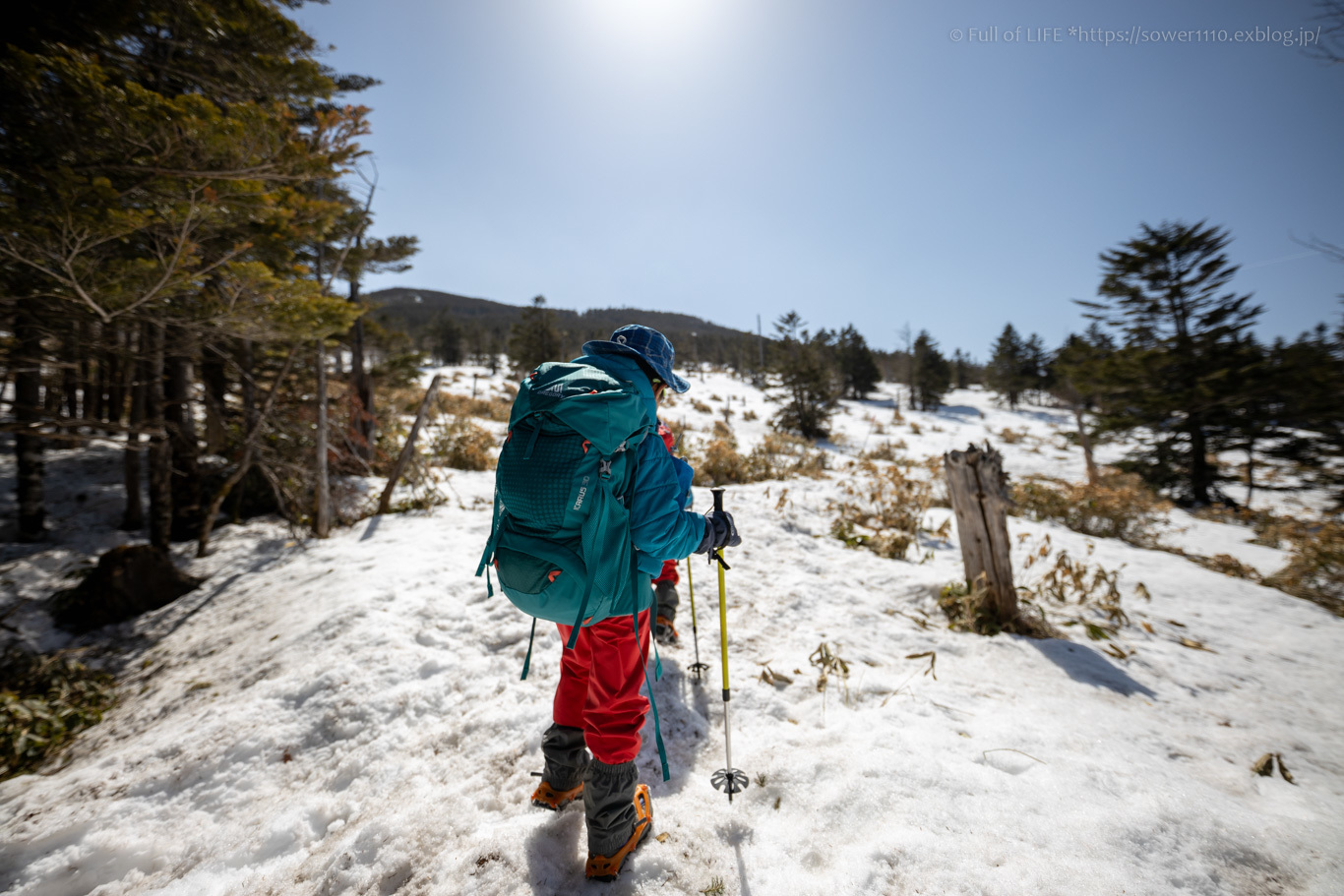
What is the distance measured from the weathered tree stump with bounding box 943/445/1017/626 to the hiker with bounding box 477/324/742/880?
3.60 metres

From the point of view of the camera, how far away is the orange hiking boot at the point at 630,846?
6.12ft

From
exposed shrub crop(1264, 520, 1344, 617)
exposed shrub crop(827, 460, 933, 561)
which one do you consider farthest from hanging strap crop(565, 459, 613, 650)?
exposed shrub crop(1264, 520, 1344, 617)

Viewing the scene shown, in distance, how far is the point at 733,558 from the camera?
5.43 meters

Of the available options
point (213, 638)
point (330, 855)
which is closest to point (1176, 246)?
point (330, 855)

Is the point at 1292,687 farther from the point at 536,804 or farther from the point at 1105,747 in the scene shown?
the point at 536,804

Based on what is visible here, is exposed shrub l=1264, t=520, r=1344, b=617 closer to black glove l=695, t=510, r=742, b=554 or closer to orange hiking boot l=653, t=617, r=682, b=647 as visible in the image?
orange hiking boot l=653, t=617, r=682, b=647

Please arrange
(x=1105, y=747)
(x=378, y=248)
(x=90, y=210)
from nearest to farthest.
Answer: (x=1105, y=747)
(x=90, y=210)
(x=378, y=248)

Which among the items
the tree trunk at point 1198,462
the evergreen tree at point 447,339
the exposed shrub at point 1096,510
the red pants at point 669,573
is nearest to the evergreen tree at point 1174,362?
the tree trunk at point 1198,462

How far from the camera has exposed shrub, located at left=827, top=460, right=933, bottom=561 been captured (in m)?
6.03

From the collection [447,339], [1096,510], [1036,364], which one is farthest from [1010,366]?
[447,339]

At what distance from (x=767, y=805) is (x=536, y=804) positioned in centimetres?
114

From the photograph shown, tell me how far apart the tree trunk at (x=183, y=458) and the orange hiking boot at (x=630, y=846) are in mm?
7340

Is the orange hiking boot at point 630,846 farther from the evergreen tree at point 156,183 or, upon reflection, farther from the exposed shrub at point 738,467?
the exposed shrub at point 738,467

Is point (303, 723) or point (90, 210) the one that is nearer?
point (303, 723)
